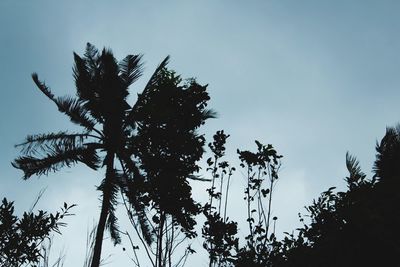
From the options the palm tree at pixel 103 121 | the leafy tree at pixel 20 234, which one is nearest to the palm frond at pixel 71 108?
the palm tree at pixel 103 121

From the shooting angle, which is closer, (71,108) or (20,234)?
(20,234)

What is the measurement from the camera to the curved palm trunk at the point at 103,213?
9.48 m

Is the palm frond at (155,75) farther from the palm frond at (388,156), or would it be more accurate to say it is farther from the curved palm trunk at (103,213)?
the palm frond at (388,156)

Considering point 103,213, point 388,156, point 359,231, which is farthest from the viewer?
point 103,213

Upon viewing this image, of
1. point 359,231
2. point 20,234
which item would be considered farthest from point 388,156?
point 20,234

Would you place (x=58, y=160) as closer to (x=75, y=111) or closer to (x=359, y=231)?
(x=75, y=111)

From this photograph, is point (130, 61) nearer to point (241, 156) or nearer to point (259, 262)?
point (241, 156)

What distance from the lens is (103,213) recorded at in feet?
32.9

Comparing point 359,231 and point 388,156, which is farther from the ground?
point 388,156

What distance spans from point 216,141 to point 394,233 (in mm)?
4677

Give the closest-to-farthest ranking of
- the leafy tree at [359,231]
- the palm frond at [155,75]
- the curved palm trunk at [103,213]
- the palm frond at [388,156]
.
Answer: the leafy tree at [359,231] < the palm frond at [388,156] < the curved palm trunk at [103,213] < the palm frond at [155,75]

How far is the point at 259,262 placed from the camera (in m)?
6.79

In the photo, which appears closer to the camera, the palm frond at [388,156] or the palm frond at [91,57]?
the palm frond at [388,156]

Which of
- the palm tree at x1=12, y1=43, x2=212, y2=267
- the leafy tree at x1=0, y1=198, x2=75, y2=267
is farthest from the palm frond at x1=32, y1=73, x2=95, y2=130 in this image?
the leafy tree at x1=0, y1=198, x2=75, y2=267
